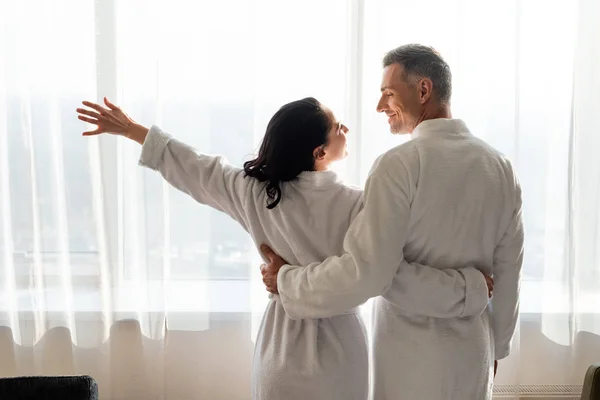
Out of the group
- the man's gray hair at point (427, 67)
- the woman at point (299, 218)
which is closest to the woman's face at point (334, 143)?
the woman at point (299, 218)

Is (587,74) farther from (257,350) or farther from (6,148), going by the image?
(6,148)

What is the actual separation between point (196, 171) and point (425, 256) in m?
0.64

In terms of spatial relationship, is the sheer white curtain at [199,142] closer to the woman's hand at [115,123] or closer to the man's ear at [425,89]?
the woman's hand at [115,123]

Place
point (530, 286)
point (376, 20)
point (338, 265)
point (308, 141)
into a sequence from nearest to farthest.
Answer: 1. point (338, 265)
2. point (308, 141)
3. point (376, 20)
4. point (530, 286)

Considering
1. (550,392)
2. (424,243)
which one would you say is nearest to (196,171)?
(424,243)

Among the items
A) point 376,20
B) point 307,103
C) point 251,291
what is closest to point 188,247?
point 251,291

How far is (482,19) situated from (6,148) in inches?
63.8

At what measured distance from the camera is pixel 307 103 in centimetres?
158

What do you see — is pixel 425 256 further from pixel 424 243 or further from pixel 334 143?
pixel 334 143

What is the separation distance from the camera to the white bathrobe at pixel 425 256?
1.44 metres

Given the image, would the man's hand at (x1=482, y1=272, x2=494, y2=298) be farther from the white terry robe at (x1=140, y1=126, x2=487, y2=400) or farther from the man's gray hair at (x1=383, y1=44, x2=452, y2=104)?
the man's gray hair at (x1=383, y1=44, x2=452, y2=104)

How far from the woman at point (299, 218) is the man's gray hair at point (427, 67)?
227 millimetres

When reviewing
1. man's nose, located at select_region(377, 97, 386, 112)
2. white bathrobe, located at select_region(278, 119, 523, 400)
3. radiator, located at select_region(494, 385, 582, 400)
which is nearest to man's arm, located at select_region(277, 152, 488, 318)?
white bathrobe, located at select_region(278, 119, 523, 400)

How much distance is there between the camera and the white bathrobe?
1.44 meters
